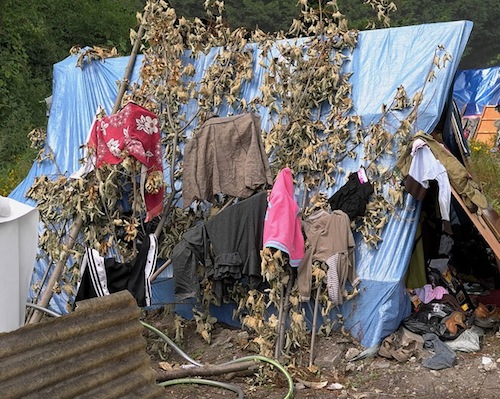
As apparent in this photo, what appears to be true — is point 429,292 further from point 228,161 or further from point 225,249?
point 228,161

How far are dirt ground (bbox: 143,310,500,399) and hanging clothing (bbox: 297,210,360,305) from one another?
450mm

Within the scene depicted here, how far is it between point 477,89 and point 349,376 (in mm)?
8709

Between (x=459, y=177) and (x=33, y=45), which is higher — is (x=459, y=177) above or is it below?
below

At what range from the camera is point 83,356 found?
7.21 feet

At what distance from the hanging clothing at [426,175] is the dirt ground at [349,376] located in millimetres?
1177

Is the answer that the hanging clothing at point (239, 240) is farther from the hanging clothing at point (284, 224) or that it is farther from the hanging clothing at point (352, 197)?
the hanging clothing at point (352, 197)

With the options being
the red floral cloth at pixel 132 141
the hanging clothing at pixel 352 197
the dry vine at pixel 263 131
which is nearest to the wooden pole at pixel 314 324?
the dry vine at pixel 263 131

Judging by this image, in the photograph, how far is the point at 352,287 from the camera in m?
5.80

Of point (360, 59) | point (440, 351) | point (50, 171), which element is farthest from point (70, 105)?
point (440, 351)

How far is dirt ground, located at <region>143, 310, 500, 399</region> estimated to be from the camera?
5.09 m

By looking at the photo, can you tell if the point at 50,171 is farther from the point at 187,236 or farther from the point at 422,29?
the point at 422,29

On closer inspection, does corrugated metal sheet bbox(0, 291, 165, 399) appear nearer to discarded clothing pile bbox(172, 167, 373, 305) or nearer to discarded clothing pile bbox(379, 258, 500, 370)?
discarded clothing pile bbox(172, 167, 373, 305)

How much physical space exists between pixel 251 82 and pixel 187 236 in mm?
1742

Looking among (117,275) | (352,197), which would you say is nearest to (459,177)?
(352,197)
